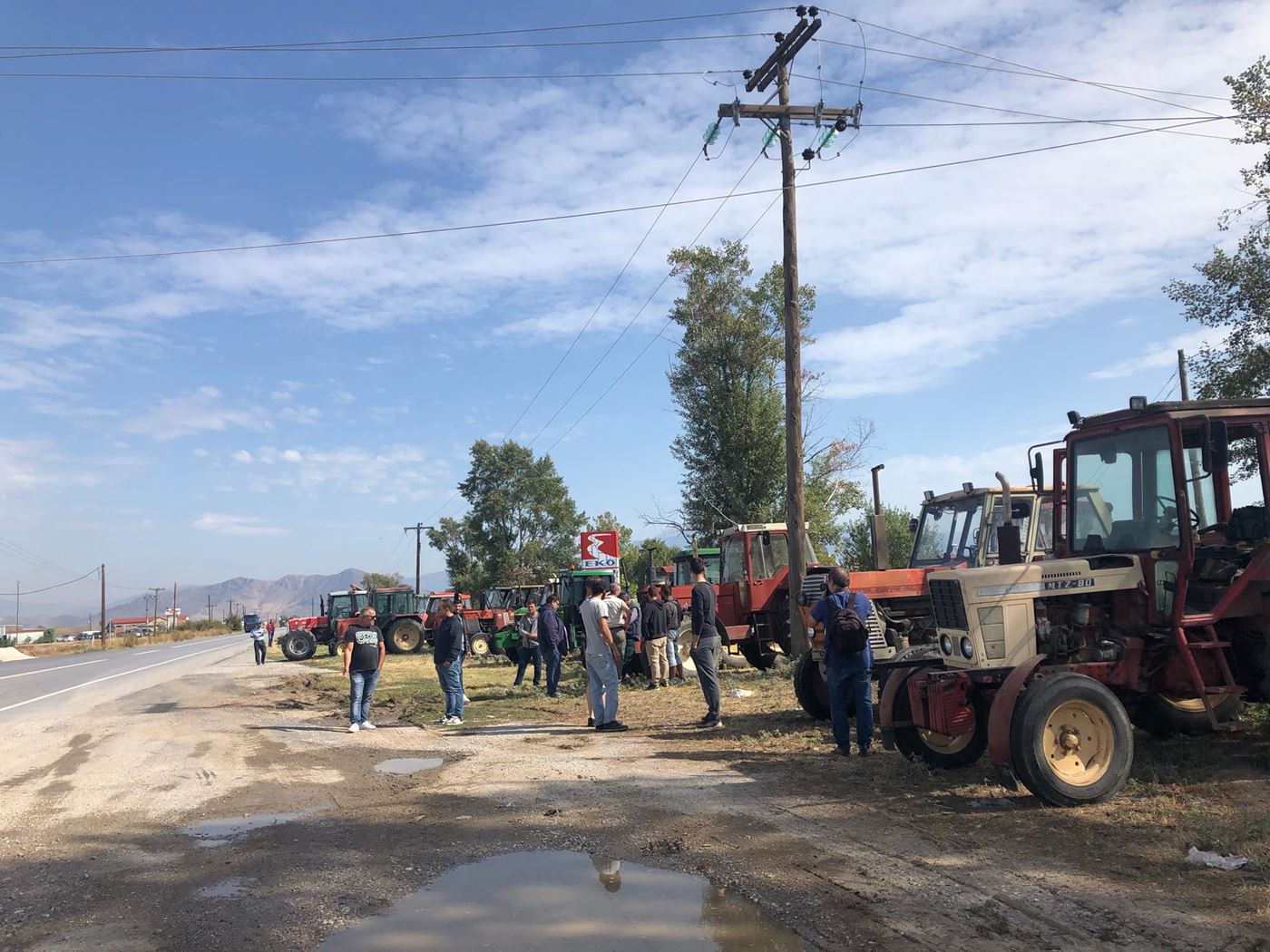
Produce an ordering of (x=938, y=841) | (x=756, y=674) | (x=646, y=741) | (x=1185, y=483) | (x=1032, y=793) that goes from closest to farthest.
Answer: (x=938, y=841) < (x=1032, y=793) < (x=1185, y=483) < (x=646, y=741) < (x=756, y=674)

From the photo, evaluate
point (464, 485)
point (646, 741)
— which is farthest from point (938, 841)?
point (464, 485)

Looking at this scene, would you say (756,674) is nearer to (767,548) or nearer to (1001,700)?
(767,548)

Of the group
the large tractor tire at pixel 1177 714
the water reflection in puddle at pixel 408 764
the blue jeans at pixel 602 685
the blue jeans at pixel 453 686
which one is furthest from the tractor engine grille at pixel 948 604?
the blue jeans at pixel 453 686

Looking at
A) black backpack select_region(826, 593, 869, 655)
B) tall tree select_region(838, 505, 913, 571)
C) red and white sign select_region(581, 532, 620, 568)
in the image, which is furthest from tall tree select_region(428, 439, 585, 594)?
black backpack select_region(826, 593, 869, 655)

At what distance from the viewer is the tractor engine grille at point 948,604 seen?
7.67 metres

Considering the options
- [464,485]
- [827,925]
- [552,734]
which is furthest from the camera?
[464,485]

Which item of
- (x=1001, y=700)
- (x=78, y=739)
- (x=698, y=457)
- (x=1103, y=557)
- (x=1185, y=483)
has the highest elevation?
(x=698, y=457)

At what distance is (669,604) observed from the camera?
15836 millimetres

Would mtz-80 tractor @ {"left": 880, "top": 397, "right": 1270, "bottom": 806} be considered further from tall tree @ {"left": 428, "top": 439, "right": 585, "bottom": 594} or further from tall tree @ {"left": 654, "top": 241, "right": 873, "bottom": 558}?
tall tree @ {"left": 428, "top": 439, "right": 585, "bottom": 594}

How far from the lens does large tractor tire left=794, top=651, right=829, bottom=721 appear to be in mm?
11148

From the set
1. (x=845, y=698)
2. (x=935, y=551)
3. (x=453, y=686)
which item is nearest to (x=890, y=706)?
(x=845, y=698)

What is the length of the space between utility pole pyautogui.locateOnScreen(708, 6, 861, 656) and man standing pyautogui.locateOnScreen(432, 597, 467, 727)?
17.1 ft

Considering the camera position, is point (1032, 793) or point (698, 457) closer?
point (1032, 793)

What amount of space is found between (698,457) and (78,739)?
22.5 metres
